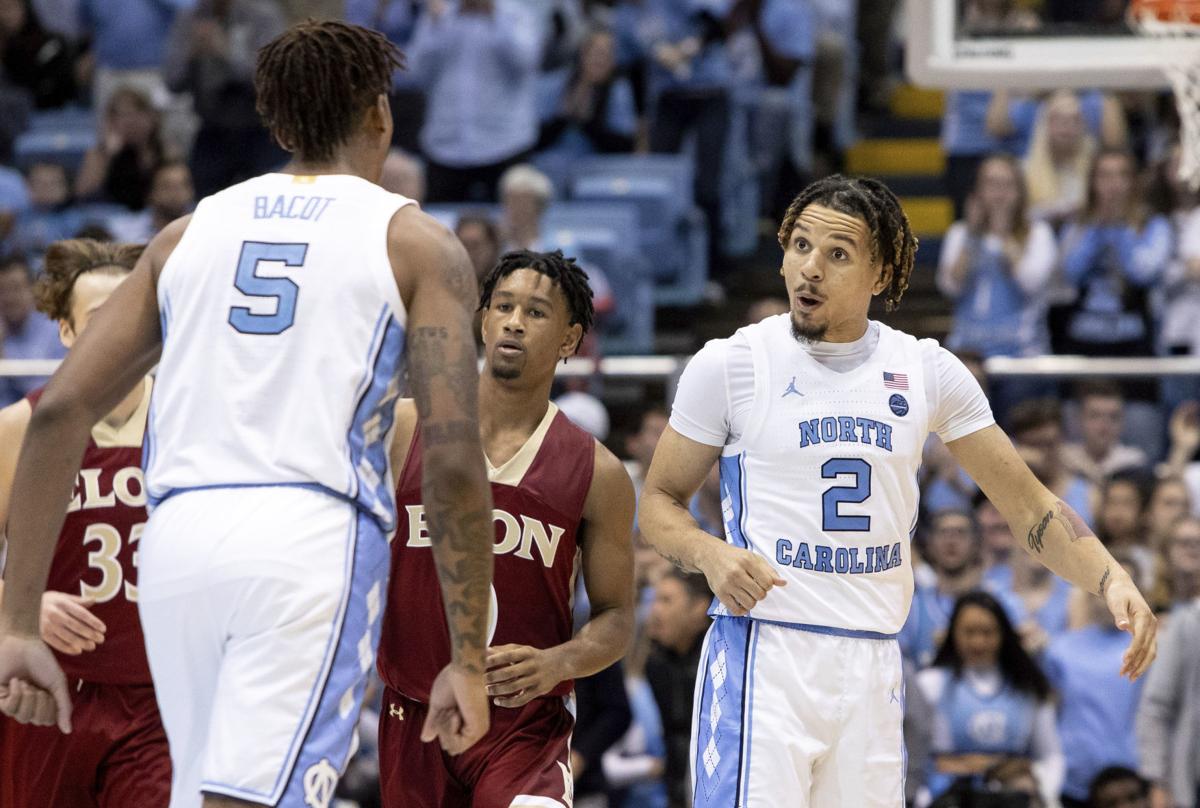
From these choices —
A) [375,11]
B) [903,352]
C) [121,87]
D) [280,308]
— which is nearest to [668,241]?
[375,11]

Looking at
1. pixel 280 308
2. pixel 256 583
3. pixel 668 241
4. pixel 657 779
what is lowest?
pixel 657 779

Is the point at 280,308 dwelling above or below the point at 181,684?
above

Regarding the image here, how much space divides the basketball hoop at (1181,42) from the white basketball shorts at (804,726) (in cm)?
431

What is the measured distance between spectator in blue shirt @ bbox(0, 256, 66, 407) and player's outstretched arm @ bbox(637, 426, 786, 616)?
6.80 meters

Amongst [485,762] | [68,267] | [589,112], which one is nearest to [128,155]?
[589,112]

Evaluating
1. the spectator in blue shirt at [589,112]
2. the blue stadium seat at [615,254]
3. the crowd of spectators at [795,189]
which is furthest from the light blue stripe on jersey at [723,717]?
the spectator in blue shirt at [589,112]

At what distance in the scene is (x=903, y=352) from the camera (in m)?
5.26

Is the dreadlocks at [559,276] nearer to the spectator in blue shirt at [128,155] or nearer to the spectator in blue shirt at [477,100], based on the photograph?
the spectator in blue shirt at [477,100]

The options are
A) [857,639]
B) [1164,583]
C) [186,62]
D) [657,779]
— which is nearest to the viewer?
[857,639]

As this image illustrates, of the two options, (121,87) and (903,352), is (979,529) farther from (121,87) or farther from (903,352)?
(121,87)

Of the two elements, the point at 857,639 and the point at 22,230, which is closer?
the point at 857,639

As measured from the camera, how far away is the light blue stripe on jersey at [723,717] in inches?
195

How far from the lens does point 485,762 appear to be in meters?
5.25

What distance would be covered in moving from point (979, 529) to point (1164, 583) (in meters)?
0.97
